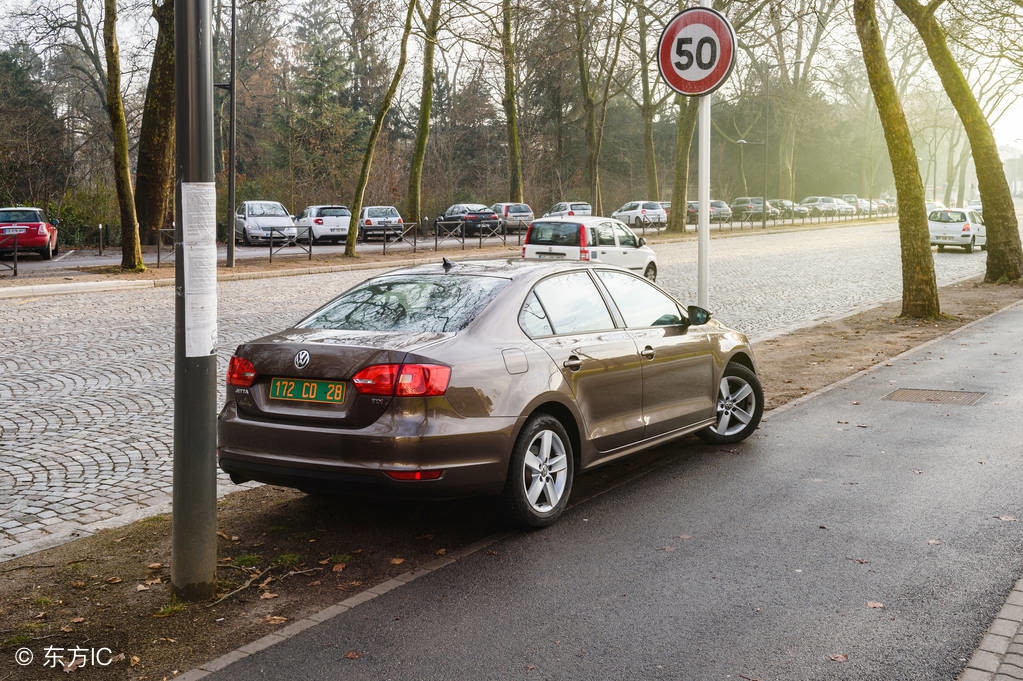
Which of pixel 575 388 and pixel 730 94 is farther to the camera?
pixel 730 94

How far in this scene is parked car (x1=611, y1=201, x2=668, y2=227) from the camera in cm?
5718

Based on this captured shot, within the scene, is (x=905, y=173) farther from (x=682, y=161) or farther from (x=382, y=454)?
(x=682, y=161)

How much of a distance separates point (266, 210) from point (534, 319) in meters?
36.4

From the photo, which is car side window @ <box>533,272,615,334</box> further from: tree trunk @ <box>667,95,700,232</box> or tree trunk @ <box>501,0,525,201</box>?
tree trunk @ <box>667,95,700,232</box>

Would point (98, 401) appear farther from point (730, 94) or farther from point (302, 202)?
point (730, 94)

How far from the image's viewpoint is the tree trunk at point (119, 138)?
23.2 m

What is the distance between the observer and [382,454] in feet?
17.4

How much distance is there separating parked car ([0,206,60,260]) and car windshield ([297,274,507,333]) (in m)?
25.7

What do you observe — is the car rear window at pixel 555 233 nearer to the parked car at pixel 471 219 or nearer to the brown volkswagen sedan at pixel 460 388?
the brown volkswagen sedan at pixel 460 388

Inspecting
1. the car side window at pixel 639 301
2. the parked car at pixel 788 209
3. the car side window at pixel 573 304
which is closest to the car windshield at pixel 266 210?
the car side window at pixel 639 301

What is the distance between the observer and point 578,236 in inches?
880

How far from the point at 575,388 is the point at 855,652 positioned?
7.76 ft

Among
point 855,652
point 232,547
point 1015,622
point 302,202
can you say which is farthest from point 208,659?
point 302,202

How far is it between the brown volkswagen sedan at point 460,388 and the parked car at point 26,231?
25.7m
